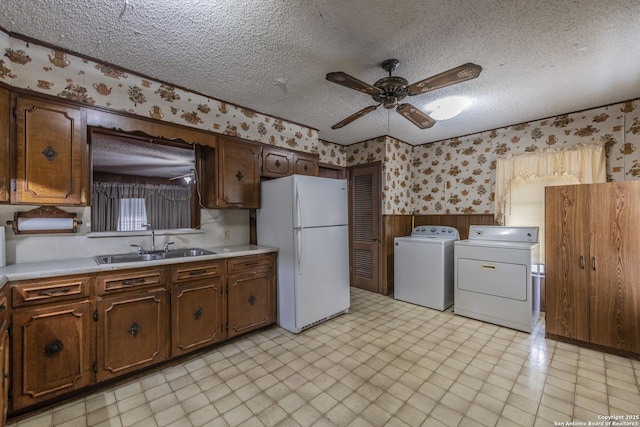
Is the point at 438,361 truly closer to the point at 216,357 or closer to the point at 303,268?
the point at 303,268

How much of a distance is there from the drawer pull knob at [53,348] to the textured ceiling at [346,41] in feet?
6.62

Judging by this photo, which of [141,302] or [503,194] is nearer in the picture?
[141,302]

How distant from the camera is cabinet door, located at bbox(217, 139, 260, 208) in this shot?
9.25 ft

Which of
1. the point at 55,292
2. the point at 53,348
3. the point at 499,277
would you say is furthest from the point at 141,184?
the point at 499,277

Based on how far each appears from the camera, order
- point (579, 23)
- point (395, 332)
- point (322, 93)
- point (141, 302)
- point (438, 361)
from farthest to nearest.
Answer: point (395, 332)
point (322, 93)
point (438, 361)
point (141, 302)
point (579, 23)

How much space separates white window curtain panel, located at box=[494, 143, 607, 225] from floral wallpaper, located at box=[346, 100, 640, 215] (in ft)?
0.29

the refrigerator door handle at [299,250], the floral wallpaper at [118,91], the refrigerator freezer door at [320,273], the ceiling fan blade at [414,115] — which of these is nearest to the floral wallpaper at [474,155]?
the refrigerator freezer door at [320,273]

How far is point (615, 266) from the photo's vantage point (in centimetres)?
237

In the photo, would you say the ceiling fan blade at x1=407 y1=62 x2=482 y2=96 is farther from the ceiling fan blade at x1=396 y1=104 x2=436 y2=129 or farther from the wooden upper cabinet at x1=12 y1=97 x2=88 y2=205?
the wooden upper cabinet at x1=12 y1=97 x2=88 y2=205

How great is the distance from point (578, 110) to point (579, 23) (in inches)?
75.4

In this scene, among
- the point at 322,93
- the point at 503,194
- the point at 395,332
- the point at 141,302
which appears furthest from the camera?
the point at 503,194

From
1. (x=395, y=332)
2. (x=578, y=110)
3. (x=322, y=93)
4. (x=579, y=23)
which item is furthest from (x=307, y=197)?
(x=578, y=110)

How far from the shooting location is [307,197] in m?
2.88

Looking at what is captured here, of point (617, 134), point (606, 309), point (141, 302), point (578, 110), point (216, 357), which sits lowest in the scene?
point (216, 357)
